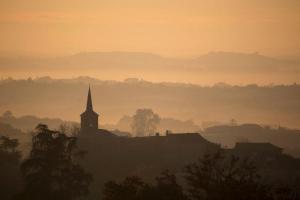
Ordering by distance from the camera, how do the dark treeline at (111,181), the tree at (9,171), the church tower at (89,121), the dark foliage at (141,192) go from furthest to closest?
the church tower at (89,121), the tree at (9,171), the dark foliage at (141,192), the dark treeline at (111,181)

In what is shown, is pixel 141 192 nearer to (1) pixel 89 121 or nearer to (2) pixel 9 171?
(2) pixel 9 171

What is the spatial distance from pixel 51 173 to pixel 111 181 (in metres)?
18.3

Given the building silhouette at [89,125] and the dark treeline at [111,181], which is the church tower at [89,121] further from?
the dark treeline at [111,181]

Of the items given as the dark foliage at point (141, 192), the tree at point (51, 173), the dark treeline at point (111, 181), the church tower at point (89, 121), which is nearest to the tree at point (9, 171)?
the dark treeline at point (111, 181)

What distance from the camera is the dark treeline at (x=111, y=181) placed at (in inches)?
2761

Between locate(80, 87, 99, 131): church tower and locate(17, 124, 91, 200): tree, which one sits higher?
locate(80, 87, 99, 131): church tower

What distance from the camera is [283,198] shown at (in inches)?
2657

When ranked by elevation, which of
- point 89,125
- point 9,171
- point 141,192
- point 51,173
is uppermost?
point 89,125

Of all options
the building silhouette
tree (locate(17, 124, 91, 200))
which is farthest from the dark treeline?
the building silhouette

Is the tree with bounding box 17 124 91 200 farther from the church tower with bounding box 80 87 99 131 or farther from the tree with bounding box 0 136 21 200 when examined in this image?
the church tower with bounding box 80 87 99 131

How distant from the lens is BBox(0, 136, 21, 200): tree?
111062 mm

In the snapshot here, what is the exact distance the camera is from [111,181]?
254 ft

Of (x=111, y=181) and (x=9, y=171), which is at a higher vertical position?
(x=9, y=171)

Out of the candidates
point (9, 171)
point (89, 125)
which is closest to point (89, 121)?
point (89, 125)
